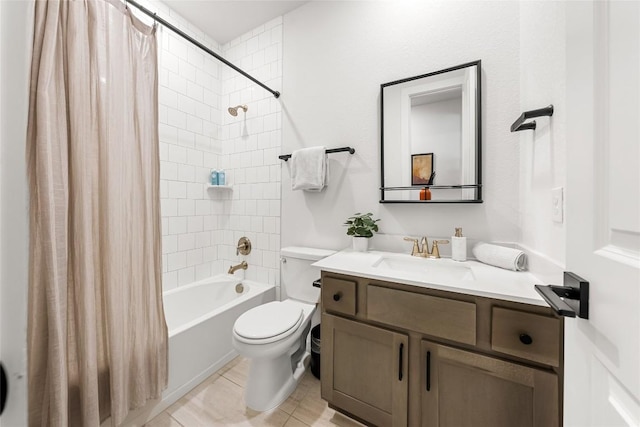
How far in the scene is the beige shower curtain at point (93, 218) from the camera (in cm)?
87

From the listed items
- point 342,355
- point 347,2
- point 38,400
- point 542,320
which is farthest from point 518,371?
point 347,2

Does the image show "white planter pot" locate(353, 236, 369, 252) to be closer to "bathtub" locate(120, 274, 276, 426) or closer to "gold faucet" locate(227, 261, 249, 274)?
"bathtub" locate(120, 274, 276, 426)

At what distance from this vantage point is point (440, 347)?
96 centimetres

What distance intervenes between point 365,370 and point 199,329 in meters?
1.07

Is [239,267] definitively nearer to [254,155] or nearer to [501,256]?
[254,155]

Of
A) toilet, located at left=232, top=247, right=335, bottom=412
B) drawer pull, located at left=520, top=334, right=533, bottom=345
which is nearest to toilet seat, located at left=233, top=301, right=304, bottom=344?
toilet, located at left=232, top=247, right=335, bottom=412

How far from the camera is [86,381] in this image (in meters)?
0.97

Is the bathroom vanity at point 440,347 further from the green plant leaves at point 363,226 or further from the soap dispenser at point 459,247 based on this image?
the green plant leaves at point 363,226

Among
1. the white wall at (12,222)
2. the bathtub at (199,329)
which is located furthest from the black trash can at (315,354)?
the white wall at (12,222)

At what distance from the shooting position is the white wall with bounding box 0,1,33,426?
0.23m

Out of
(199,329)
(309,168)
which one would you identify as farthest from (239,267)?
(309,168)

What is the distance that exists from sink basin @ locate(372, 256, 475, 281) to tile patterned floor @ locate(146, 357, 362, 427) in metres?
0.85

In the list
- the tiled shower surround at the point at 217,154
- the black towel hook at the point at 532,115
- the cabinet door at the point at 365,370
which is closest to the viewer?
the black towel hook at the point at 532,115

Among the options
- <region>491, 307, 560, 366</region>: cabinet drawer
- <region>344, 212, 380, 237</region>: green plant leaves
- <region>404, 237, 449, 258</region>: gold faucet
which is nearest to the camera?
<region>491, 307, 560, 366</region>: cabinet drawer
